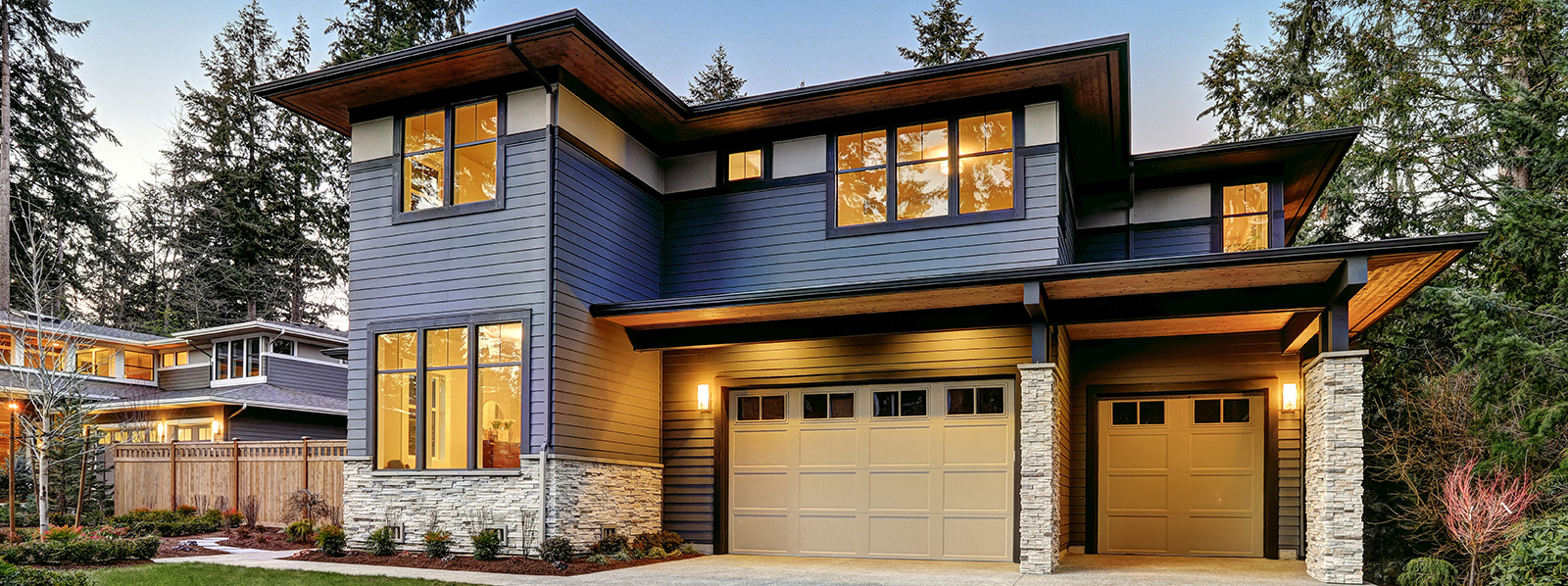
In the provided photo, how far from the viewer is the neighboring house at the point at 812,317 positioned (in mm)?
9758

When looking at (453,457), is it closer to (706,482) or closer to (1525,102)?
(706,482)

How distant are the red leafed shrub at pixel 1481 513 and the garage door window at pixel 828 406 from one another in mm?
5800

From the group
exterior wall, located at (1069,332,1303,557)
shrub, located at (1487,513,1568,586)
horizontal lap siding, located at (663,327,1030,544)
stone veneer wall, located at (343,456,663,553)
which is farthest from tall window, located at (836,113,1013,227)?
shrub, located at (1487,513,1568,586)

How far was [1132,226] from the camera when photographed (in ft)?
40.7

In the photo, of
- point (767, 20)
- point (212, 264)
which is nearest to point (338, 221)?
point (212, 264)

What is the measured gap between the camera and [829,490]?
11031 mm

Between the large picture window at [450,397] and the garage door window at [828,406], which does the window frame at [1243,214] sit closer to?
the garage door window at [828,406]

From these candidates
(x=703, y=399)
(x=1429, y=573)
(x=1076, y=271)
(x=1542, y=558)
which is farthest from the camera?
(x=703, y=399)

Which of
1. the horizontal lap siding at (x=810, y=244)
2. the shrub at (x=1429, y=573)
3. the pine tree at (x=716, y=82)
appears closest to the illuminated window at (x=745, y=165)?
the horizontal lap siding at (x=810, y=244)

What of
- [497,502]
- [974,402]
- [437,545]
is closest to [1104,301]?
[974,402]

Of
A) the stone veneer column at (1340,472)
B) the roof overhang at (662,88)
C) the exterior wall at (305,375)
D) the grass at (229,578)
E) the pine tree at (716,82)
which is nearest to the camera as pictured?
the grass at (229,578)

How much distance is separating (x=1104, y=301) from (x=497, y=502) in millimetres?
6386

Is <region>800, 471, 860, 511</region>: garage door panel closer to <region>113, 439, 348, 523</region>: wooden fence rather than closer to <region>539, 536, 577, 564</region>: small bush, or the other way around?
<region>539, 536, 577, 564</region>: small bush

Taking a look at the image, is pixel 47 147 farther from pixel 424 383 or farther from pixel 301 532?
pixel 424 383
